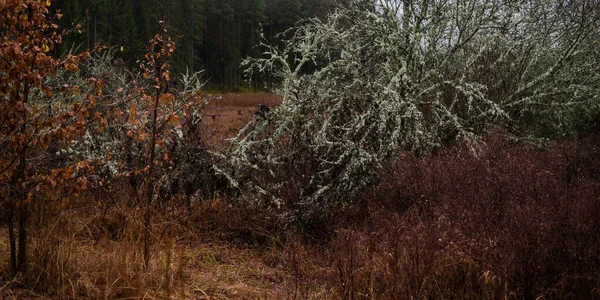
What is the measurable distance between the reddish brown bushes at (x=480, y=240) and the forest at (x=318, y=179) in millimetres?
18

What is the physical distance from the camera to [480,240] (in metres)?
3.32

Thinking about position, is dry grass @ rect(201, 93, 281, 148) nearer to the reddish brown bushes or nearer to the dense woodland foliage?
the reddish brown bushes

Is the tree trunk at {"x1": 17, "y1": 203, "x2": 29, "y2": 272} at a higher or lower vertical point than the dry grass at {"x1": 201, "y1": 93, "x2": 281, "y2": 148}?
lower

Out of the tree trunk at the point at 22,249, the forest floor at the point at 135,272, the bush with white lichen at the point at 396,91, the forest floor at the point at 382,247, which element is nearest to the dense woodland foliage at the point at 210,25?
the bush with white lichen at the point at 396,91

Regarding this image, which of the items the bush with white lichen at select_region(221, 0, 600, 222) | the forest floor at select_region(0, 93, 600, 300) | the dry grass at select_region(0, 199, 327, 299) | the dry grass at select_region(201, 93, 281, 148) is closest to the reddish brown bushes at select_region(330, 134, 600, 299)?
the forest floor at select_region(0, 93, 600, 300)

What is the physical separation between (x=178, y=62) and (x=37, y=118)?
3850 centimetres

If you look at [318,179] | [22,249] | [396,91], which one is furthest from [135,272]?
[396,91]

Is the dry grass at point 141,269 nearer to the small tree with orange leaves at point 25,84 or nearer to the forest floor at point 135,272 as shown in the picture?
the forest floor at point 135,272

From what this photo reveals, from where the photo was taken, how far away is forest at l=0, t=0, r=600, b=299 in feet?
9.87


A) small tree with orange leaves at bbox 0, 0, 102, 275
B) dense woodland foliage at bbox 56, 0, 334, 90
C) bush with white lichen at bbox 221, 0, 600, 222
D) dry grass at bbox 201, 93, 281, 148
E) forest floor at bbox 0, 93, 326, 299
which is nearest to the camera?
small tree with orange leaves at bbox 0, 0, 102, 275

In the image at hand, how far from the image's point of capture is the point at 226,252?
15.6 ft

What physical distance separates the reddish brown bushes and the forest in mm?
18

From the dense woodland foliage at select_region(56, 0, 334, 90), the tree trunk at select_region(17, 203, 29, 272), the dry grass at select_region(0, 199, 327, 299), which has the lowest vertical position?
the dry grass at select_region(0, 199, 327, 299)

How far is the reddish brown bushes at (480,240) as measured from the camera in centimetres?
293
